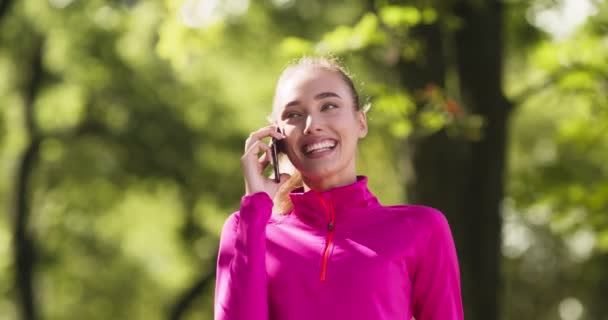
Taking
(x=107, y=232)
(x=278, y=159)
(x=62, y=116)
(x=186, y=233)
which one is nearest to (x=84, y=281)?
(x=107, y=232)

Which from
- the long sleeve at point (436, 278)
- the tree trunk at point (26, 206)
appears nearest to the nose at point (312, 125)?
the long sleeve at point (436, 278)

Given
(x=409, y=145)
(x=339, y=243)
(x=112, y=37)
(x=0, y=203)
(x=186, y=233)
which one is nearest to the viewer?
(x=339, y=243)

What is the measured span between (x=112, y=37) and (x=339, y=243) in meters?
14.2

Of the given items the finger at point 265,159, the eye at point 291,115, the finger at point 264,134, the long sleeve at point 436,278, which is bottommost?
the long sleeve at point 436,278

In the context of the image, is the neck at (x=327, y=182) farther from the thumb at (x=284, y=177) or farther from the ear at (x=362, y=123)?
the ear at (x=362, y=123)

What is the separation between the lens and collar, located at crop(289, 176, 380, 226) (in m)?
3.35

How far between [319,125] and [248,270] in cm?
47

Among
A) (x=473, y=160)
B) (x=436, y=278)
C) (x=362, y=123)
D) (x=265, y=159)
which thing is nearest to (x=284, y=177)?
(x=265, y=159)

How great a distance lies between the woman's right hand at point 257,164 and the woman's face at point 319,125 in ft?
0.18

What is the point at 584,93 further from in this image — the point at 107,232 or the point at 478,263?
the point at 107,232

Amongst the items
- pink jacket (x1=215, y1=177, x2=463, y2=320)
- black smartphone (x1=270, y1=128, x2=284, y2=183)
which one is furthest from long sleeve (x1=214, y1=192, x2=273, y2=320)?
black smartphone (x1=270, y1=128, x2=284, y2=183)

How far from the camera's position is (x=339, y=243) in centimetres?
328

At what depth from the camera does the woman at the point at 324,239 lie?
3.18 metres

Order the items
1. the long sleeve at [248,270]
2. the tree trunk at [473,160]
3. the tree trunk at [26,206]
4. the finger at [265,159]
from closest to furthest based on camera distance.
Answer: the long sleeve at [248,270]
the finger at [265,159]
the tree trunk at [473,160]
the tree trunk at [26,206]
